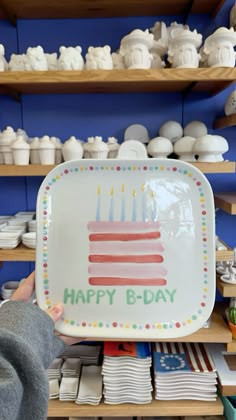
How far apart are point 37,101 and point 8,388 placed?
1.20 metres

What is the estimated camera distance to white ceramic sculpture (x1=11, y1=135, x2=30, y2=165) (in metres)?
1.17

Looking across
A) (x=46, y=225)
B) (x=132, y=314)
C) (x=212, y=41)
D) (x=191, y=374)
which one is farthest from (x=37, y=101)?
(x=191, y=374)

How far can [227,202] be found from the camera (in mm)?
1150

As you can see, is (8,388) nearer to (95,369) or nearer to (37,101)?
(95,369)

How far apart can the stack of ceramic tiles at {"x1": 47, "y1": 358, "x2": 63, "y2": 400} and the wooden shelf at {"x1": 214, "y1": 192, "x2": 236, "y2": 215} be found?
82 cm

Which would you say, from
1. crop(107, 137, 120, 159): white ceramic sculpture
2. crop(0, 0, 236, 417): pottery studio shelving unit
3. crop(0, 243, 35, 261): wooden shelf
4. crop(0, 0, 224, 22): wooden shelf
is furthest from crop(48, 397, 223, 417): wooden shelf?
crop(0, 0, 224, 22): wooden shelf

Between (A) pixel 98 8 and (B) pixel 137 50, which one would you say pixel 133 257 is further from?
(A) pixel 98 8

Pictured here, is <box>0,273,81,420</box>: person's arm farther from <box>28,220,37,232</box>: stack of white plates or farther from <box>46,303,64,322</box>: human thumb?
<box>28,220,37,232</box>: stack of white plates

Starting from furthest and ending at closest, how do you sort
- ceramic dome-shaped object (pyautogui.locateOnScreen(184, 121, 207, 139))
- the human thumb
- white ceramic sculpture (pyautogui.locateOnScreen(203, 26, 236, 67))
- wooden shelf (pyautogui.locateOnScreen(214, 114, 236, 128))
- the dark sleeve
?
1. ceramic dome-shaped object (pyautogui.locateOnScreen(184, 121, 207, 139))
2. wooden shelf (pyautogui.locateOnScreen(214, 114, 236, 128))
3. white ceramic sculpture (pyautogui.locateOnScreen(203, 26, 236, 67))
4. the human thumb
5. the dark sleeve

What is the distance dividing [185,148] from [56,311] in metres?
0.73

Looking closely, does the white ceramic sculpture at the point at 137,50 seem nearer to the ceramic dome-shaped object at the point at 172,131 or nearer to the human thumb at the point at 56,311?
the ceramic dome-shaped object at the point at 172,131

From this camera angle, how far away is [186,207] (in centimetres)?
71

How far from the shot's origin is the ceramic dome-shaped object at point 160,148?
3.88 ft

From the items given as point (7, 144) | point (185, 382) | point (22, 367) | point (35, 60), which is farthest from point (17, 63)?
point (185, 382)
